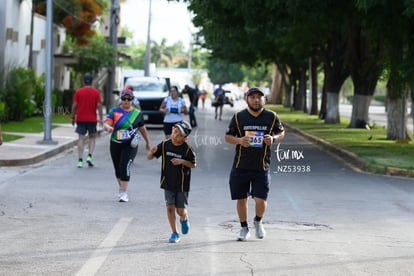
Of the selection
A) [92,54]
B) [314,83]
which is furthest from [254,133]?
[314,83]

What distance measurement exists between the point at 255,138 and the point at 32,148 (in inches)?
513

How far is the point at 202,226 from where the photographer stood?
38.5 ft

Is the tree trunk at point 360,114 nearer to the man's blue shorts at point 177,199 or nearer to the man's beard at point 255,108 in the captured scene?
the man's beard at point 255,108

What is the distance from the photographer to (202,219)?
1240cm

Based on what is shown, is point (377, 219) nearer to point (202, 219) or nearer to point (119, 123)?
Result: point (202, 219)

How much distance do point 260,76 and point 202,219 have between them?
120 metres

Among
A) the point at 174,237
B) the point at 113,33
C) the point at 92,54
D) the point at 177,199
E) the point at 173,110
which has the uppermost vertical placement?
the point at 113,33

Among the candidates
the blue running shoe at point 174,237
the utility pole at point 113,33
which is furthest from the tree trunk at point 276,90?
the blue running shoe at point 174,237

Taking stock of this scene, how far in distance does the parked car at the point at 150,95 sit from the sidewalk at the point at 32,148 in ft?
23.4

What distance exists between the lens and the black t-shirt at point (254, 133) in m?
10.5

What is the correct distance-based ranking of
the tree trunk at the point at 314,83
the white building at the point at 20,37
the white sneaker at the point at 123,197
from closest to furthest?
the white sneaker at the point at 123,197, the white building at the point at 20,37, the tree trunk at the point at 314,83

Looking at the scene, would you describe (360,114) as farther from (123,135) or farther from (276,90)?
(276,90)

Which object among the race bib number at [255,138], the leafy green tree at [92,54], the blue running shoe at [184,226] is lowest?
the blue running shoe at [184,226]

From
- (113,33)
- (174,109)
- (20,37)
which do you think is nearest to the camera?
(174,109)
